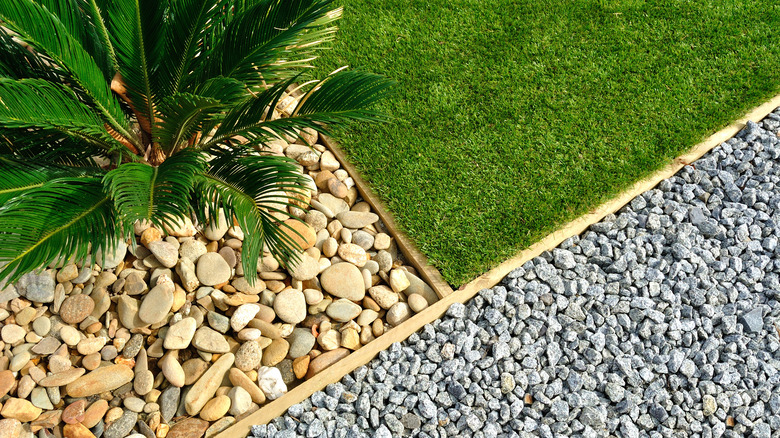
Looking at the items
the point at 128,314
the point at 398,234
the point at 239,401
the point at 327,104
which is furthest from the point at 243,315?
the point at 327,104

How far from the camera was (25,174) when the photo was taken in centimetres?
234

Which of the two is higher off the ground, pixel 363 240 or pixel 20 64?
pixel 20 64

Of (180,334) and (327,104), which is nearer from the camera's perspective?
(327,104)

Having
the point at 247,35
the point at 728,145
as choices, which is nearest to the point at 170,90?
the point at 247,35

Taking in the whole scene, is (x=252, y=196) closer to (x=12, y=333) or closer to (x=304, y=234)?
(x=304, y=234)

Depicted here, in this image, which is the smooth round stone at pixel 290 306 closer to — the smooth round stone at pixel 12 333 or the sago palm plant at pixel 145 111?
the sago palm plant at pixel 145 111

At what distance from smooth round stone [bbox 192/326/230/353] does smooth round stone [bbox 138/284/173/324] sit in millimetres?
174

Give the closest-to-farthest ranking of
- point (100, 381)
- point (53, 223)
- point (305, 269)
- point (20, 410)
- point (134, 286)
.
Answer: point (53, 223) → point (20, 410) → point (100, 381) → point (134, 286) → point (305, 269)

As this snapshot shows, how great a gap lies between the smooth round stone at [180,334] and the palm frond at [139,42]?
3.10 feet

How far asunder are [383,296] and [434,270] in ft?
1.00

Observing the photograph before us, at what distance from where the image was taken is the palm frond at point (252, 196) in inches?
96.8

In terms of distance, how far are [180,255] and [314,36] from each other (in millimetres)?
1212

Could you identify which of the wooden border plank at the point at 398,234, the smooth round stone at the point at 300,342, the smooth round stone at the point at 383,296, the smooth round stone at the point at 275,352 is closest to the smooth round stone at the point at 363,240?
the wooden border plank at the point at 398,234

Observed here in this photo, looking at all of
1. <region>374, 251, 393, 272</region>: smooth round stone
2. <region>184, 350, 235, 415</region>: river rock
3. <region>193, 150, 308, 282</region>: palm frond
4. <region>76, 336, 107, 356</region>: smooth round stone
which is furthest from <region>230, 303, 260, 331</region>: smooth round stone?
<region>374, 251, 393, 272</region>: smooth round stone
